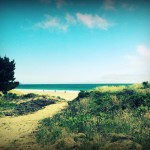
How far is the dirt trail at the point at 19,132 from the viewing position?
11.3 metres

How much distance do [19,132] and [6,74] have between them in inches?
802

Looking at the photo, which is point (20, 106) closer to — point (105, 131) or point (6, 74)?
Result: point (6, 74)

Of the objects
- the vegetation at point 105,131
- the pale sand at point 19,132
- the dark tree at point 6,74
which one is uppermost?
the dark tree at point 6,74

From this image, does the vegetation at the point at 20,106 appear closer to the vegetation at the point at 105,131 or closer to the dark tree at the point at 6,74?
the dark tree at the point at 6,74

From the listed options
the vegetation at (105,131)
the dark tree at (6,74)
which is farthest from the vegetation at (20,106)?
the vegetation at (105,131)

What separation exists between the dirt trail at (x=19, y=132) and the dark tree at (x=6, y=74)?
15456 millimetres

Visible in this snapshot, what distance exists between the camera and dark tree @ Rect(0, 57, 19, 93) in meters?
33.1

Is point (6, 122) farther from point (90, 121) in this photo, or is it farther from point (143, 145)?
point (143, 145)

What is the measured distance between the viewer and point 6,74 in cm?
3297

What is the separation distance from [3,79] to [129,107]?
2092 cm

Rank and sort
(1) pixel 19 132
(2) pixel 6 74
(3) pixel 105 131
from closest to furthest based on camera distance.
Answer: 1. (3) pixel 105 131
2. (1) pixel 19 132
3. (2) pixel 6 74

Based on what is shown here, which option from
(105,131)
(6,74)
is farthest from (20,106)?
(105,131)

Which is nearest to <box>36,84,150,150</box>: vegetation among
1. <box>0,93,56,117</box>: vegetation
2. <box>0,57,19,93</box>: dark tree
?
<box>0,93,56,117</box>: vegetation

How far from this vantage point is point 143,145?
966 cm
